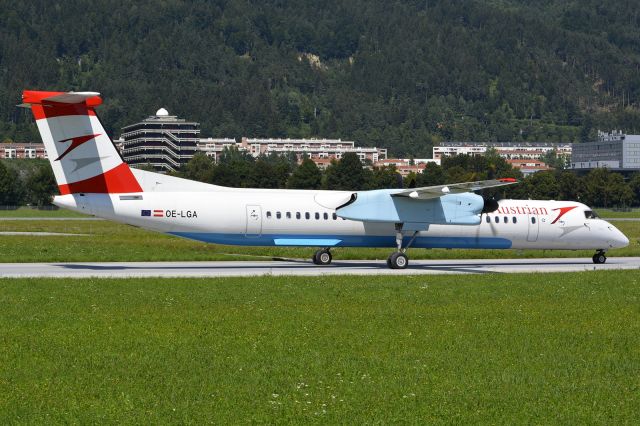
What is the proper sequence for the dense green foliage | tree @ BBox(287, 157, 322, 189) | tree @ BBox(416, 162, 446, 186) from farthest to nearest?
tree @ BBox(287, 157, 322, 189)
the dense green foliage
tree @ BBox(416, 162, 446, 186)

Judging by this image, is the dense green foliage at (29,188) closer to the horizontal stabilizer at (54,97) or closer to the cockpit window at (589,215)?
the cockpit window at (589,215)

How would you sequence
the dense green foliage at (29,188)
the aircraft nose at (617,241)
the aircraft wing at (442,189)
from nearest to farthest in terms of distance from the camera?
1. the aircraft wing at (442,189)
2. the aircraft nose at (617,241)
3. the dense green foliage at (29,188)

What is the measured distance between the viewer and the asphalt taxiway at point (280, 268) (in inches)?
1385

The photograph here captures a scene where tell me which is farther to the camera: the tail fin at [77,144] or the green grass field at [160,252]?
the green grass field at [160,252]

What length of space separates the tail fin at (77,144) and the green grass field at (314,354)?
530cm

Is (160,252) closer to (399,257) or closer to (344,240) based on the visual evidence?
(344,240)

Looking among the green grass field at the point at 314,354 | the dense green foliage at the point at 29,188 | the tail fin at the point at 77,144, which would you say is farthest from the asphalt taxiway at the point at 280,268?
the dense green foliage at the point at 29,188

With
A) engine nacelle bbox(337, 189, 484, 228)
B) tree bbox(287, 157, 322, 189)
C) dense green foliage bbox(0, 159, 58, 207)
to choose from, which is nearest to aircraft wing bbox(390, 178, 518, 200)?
engine nacelle bbox(337, 189, 484, 228)

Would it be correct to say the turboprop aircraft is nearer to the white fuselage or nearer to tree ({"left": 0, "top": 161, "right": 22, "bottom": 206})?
the white fuselage

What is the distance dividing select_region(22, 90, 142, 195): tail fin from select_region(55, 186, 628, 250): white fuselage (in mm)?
487

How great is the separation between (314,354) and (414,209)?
20958 mm

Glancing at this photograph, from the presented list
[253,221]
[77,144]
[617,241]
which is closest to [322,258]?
[253,221]

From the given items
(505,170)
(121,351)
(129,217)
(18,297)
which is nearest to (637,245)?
(129,217)

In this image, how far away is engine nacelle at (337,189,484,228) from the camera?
39.1 meters
